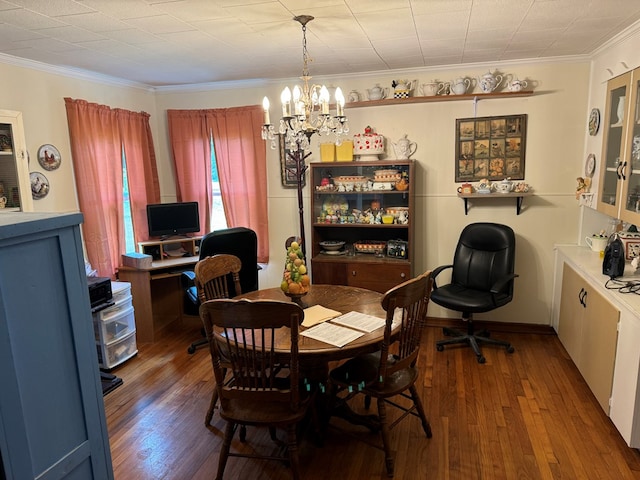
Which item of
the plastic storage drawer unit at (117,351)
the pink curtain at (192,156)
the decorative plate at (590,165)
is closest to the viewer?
the plastic storage drawer unit at (117,351)

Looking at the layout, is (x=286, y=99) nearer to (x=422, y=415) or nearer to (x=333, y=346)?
(x=333, y=346)

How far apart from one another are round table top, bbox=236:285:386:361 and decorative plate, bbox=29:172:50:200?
1.77m

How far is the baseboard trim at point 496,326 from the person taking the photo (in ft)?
12.8

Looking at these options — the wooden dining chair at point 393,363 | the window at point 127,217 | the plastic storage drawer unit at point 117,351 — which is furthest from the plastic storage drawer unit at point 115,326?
the wooden dining chair at point 393,363

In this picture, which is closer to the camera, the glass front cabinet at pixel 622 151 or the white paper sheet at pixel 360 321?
the white paper sheet at pixel 360 321

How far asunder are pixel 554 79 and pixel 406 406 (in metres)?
2.91

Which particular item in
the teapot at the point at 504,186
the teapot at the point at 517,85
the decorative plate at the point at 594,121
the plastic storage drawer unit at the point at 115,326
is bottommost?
the plastic storage drawer unit at the point at 115,326

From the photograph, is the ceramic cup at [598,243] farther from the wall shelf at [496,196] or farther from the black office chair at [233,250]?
the black office chair at [233,250]

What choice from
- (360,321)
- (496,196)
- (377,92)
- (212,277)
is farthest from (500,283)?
(212,277)

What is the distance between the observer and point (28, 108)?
3168 millimetres

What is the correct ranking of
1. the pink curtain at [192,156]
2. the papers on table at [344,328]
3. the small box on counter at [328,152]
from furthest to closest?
the pink curtain at [192,156], the small box on counter at [328,152], the papers on table at [344,328]

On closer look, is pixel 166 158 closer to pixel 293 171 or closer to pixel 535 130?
pixel 293 171

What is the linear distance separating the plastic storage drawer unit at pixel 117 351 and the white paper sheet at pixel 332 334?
1.92 metres

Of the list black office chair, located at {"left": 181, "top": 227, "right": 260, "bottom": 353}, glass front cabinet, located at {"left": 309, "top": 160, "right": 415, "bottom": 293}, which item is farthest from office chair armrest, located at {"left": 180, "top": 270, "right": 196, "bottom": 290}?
glass front cabinet, located at {"left": 309, "top": 160, "right": 415, "bottom": 293}
